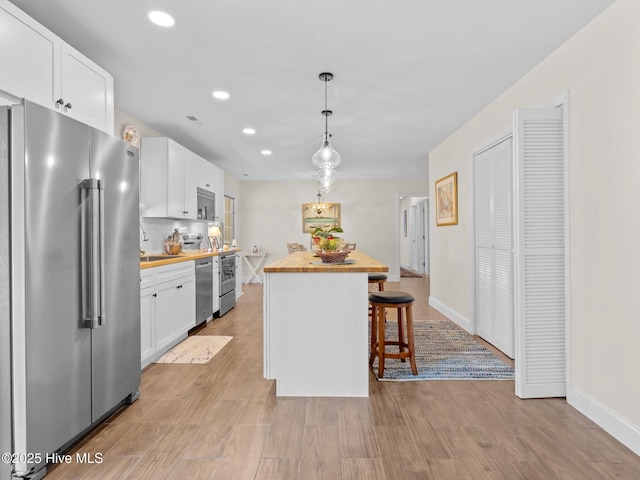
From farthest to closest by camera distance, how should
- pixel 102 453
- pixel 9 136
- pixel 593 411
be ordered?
pixel 593 411
pixel 102 453
pixel 9 136

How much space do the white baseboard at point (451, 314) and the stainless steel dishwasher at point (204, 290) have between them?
3071mm

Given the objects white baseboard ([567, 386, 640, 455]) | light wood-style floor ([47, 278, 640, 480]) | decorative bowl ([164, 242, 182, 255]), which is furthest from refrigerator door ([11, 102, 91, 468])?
white baseboard ([567, 386, 640, 455])

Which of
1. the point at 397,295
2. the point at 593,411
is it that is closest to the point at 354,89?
the point at 397,295

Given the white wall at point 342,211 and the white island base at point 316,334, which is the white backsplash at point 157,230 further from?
the white wall at point 342,211

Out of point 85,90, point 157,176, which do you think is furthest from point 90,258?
point 157,176

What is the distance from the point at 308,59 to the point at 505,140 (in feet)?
6.34

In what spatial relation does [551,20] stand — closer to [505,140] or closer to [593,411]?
[505,140]

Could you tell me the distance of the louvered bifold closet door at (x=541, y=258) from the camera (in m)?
2.53

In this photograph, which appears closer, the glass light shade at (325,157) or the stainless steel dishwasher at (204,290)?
the glass light shade at (325,157)

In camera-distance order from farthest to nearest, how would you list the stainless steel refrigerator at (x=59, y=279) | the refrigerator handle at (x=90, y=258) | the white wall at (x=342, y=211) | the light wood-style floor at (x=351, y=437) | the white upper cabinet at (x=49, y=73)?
the white wall at (x=342, y=211) → the refrigerator handle at (x=90, y=258) → the white upper cabinet at (x=49, y=73) → the light wood-style floor at (x=351, y=437) → the stainless steel refrigerator at (x=59, y=279)

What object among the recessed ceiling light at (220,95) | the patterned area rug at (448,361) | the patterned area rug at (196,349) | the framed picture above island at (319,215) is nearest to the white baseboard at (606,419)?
the patterned area rug at (448,361)

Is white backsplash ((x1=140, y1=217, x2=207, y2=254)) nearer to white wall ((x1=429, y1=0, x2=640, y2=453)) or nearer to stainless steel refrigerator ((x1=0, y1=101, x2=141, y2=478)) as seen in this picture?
stainless steel refrigerator ((x1=0, y1=101, x2=141, y2=478))

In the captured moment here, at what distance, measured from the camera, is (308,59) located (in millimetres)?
2756

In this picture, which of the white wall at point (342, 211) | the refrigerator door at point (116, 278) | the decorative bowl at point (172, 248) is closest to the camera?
the refrigerator door at point (116, 278)
